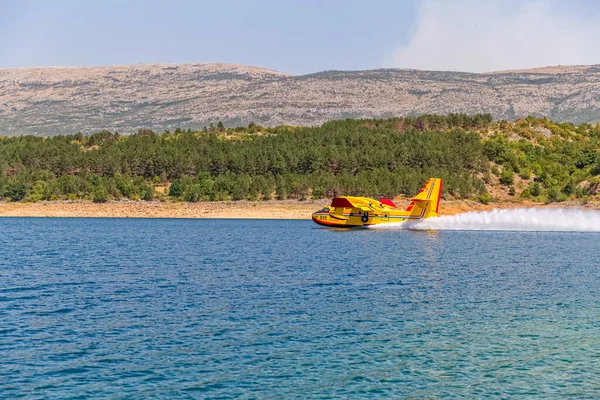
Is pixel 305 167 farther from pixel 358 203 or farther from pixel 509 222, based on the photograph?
pixel 358 203

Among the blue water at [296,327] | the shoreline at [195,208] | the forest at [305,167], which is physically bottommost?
the blue water at [296,327]

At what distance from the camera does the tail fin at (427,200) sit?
97500 mm

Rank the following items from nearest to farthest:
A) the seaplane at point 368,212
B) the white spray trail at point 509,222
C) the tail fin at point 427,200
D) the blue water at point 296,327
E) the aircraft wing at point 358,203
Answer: the blue water at point 296,327
the tail fin at point 427,200
the seaplane at point 368,212
the aircraft wing at point 358,203
the white spray trail at point 509,222

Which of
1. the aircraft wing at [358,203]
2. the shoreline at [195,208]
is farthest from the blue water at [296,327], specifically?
the shoreline at [195,208]

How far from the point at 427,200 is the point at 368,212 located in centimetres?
860

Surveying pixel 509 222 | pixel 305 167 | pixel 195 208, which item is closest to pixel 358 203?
pixel 509 222

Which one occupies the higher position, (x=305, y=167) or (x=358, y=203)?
(x=305, y=167)

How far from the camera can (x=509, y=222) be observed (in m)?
113

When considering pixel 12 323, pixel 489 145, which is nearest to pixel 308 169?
pixel 489 145

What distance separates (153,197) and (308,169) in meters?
36.5

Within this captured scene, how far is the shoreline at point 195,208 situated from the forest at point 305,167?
9.75 feet

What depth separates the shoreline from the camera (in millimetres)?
145500

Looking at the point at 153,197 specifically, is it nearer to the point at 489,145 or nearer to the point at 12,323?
the point at 489,145

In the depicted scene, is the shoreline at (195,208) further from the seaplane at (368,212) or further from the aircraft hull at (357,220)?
the seaplane at (368,212)
